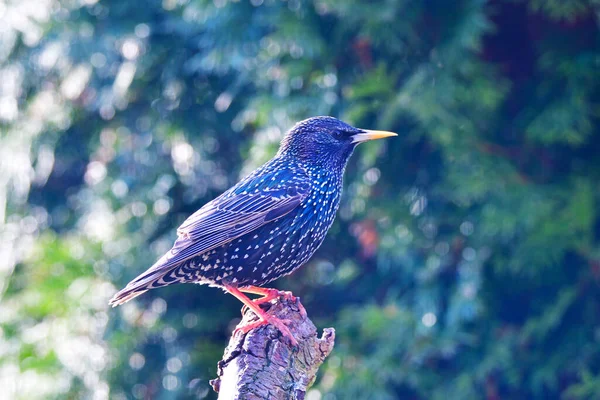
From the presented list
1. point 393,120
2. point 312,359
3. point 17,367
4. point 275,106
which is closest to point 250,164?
point 275,106

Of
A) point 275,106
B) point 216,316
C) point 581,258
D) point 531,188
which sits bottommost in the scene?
point 216,316

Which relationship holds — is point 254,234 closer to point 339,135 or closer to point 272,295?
point 272,295

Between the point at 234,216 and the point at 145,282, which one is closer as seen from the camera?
the point at 145,282

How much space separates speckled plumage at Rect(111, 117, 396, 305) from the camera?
11.2 ft

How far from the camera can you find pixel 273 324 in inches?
114

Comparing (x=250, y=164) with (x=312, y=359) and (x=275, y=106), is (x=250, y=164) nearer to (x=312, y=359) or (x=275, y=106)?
(x=275, y=106)

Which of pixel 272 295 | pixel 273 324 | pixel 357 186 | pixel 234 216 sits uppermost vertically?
pixel 273 324

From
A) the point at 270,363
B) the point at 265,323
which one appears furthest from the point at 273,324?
the point at 270,363

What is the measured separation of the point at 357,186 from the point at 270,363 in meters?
2.37

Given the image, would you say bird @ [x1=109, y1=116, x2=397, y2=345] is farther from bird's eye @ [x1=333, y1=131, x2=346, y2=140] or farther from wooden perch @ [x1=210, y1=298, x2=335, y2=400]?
wooden perch @ [x1=210, y1=298, x2=335, y2=400]

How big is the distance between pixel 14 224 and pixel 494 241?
9.97ft

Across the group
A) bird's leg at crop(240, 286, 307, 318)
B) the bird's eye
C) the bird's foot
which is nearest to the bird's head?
the bird's eye

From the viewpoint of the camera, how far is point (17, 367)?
5125mm

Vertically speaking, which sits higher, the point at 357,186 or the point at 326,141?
the point at 326,141
